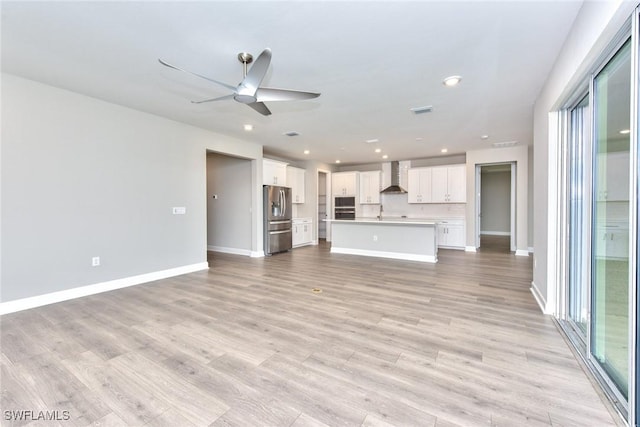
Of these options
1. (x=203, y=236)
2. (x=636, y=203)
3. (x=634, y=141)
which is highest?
(x=634, y=141)

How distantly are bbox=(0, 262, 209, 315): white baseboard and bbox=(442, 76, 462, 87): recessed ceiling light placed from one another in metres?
5.00

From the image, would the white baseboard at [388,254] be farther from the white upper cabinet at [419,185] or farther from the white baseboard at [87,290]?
the white baseboard at [87,290]

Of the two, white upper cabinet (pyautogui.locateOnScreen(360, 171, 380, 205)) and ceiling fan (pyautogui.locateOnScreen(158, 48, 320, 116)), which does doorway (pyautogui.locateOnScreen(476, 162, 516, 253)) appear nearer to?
white upper cabinet (pyautogui.locateOnScreen(360, 171, 380, 205))

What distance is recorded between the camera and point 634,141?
151 centimetres

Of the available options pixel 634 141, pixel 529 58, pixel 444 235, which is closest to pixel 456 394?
pixel 634 141

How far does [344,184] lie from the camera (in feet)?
30.8

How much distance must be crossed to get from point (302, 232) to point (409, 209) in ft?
11.5

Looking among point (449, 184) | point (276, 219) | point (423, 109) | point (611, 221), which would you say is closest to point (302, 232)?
point (276, 219)

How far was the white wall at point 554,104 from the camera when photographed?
169cm

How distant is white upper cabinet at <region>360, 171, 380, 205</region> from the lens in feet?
29.8

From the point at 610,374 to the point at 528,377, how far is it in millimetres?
496

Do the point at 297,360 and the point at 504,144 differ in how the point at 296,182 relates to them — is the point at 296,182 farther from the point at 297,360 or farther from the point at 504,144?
the point at 297,360

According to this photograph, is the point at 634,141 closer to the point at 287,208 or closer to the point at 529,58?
the point at 529,58

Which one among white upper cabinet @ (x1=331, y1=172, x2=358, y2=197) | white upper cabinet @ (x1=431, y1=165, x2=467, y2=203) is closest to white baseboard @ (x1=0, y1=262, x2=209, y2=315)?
white upper cabinet @ (x1=331, y1=172, x2=358, y2=197)
